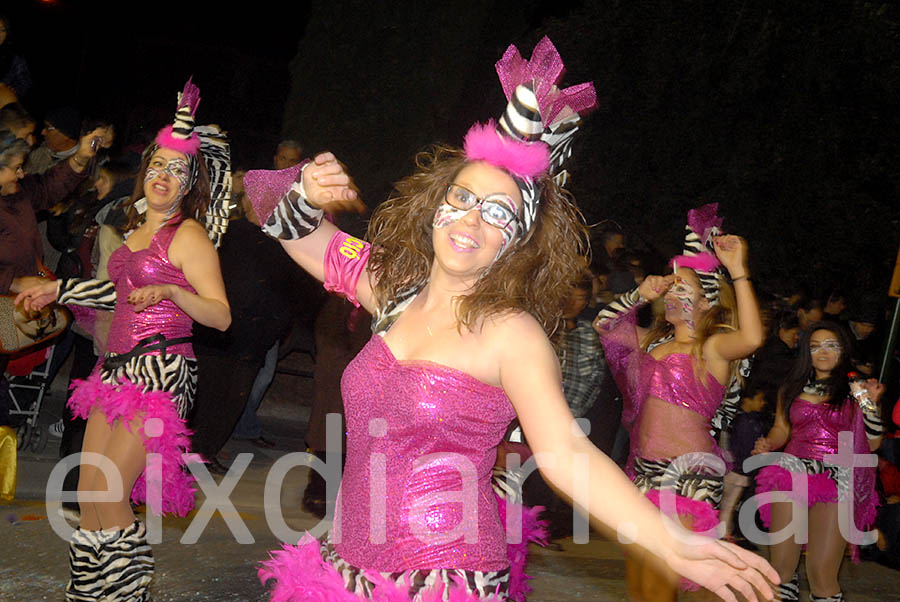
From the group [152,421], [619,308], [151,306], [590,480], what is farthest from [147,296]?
[619,308]

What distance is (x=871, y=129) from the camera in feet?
41.6

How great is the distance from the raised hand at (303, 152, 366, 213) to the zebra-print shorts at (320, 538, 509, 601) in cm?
99

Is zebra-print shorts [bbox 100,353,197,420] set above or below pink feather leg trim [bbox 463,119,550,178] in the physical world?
Result: below

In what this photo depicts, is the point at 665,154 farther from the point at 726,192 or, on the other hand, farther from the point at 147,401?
the point at 147,401

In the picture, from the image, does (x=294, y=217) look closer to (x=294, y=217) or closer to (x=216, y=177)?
(x=294, y=217)

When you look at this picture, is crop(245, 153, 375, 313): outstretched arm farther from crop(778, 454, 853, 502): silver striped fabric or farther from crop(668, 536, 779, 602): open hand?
crop(778, 454, 853, 502): silver striped fabric

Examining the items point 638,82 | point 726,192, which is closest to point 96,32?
point 638,82

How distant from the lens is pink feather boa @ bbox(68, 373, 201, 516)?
3.79 meters

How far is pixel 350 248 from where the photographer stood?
2.88 m

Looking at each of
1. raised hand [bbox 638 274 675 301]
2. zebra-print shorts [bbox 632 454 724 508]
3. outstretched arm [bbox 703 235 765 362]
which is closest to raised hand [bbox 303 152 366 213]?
outstretched arm [bbox 703 235 765 362]

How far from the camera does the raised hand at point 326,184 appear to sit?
2732mm

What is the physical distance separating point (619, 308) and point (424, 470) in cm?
339

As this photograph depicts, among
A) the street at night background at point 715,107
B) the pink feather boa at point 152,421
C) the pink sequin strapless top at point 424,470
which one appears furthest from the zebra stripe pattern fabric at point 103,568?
the street at night background at point 715,107

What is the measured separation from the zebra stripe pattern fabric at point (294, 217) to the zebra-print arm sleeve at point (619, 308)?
2984 millimetres
